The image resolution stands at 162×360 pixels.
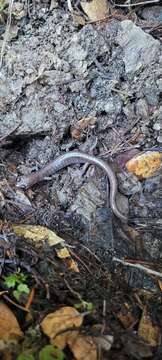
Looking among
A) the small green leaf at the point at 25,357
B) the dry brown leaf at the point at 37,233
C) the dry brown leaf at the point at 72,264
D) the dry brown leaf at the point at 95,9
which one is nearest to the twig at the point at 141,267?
the dry brown leaf at the point at 72,264

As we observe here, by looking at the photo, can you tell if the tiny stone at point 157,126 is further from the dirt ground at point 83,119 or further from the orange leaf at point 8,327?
the orange leaf at point 8,327

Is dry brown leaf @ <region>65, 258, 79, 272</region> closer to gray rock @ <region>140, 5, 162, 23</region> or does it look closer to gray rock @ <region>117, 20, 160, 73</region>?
gray rock @ <region>117, 20, 160, 73</region>

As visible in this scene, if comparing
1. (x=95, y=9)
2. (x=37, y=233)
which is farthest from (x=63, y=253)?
(x=95, y=9)

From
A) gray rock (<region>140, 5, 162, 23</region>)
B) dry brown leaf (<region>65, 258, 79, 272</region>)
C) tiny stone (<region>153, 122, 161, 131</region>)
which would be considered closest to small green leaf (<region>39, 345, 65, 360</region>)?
dry brown leaf (<region>65, 258, 79, 272</region>)

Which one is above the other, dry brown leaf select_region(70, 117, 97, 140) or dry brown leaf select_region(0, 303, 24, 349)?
dry brown leaf select_region(70, 117, 97, 140)

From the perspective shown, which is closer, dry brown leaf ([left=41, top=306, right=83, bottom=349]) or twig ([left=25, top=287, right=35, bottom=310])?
dry brown leaf ([left=41, top=306, right=83, bottom=349])

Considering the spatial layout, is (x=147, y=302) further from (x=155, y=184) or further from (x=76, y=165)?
(x=76, y=165)
